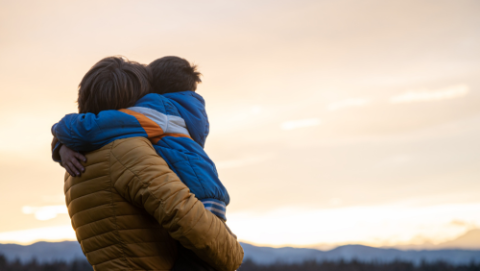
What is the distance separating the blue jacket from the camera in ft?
6.30

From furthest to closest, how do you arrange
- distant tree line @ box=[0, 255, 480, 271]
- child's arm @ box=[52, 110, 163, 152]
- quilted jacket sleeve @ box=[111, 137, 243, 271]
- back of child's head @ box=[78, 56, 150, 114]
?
distant tree line @ box=[0, 255, 480, 271] < back of child's head @ box=[78, 56, 150, 114] < child's arm @ box=[52, 110, 163, 152] < quilted jacket sleeve @ box=[111, 137, 243, 271]

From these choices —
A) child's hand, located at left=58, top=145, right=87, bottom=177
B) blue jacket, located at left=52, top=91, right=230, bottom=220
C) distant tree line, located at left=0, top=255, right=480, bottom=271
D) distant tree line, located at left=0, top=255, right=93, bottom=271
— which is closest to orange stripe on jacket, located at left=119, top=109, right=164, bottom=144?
blue jacket, located at left=52, top=91, right=230, bottom=220

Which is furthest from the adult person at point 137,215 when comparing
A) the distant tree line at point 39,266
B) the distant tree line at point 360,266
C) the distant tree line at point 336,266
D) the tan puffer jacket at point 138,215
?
the distant tree line at point 360,266

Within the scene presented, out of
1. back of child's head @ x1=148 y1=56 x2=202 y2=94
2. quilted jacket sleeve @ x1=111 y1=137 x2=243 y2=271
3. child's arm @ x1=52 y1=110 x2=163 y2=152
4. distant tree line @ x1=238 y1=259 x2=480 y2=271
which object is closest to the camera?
quilted jacket sleeve @ x1=111 y1=137 x2=243 y2=271

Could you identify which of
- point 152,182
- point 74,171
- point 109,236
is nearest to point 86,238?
point 109,236

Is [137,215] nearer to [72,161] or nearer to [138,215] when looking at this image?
[138,215]

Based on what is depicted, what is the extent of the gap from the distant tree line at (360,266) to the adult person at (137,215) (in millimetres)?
16425

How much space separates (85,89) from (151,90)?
1.09 feet

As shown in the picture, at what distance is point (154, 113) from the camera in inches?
79.1

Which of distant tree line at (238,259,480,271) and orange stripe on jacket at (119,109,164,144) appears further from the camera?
distant tree line at (238,259,480,271)

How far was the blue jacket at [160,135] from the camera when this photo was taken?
1.92 meters

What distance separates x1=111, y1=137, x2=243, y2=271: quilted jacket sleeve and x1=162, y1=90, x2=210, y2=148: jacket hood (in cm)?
29

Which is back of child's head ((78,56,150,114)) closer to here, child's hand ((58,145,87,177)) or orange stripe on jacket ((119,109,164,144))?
orange stripe on jacket ((119,109,164,144))

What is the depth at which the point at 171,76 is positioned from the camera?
233 cm
